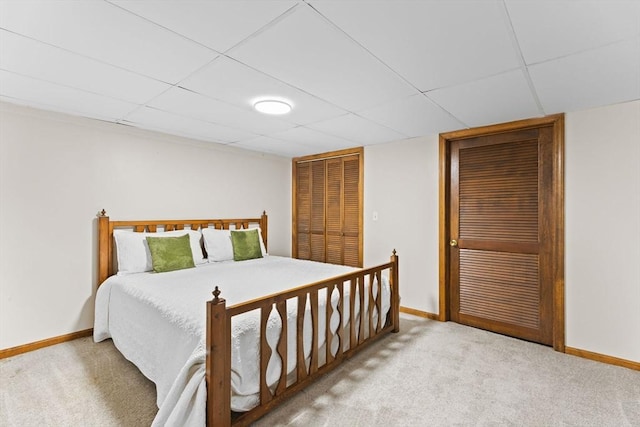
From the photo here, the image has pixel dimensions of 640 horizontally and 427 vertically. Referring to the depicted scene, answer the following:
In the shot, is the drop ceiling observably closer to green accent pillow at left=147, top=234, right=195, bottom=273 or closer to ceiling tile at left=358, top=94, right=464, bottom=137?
ceiling tile at left=358, top=94, right=464, bottom=137

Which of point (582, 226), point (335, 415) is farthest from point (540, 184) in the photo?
point (335, 415)

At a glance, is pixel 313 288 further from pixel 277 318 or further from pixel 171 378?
pixel 171 378

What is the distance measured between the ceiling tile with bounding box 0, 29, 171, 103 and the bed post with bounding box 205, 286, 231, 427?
162cm

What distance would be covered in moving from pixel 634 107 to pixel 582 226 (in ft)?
3.37

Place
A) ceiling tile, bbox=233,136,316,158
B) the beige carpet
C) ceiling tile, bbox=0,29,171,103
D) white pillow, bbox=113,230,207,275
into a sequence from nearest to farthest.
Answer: ceiling tile, bbox=0,29,171,103
the beige carpet
white pillow, bbox=113,230,207,275
ceiling tile, bbox=233,136,316,158

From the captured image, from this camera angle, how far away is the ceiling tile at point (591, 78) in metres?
1.81

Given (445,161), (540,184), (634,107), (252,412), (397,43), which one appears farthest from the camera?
(445,161)

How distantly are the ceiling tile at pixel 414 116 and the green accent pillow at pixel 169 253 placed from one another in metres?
2.32

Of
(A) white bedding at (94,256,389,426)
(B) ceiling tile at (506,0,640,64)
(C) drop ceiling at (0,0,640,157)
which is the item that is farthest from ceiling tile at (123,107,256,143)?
(B) ceiling tile at (506,0,640,64)

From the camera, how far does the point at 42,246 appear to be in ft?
9.52

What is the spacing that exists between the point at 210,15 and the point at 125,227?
2724 millimetres

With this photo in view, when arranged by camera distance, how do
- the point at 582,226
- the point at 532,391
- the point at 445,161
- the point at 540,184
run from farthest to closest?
the point at 445,161, the point at 540,184, the point at 582,226, the point at 532,391

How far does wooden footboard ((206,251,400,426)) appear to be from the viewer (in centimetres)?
163

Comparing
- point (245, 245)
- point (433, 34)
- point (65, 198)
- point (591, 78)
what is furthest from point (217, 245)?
point (591, 78)
